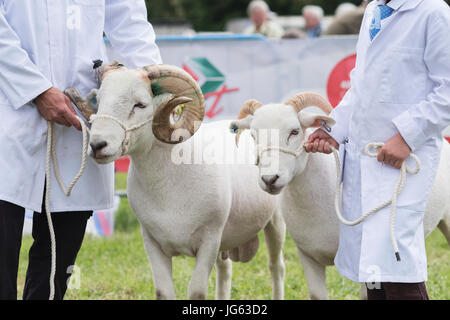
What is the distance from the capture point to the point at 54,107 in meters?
3.26

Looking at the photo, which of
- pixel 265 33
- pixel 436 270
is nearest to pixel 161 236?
pixel 436 270

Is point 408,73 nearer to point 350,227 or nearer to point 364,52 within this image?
point 364,52

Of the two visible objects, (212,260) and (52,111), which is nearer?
(52,111)

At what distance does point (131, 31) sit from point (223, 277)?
2214 millimetres

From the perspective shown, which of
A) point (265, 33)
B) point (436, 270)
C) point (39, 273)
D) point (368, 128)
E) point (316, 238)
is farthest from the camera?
point (265, 33)

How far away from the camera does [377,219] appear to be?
10.1 feet

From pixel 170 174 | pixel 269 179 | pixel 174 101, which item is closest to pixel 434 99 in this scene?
pixel 269 179

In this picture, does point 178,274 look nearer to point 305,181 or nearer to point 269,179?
point 305,181

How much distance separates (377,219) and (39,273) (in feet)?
5.59

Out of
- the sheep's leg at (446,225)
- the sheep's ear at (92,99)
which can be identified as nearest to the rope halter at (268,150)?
the sheep's ear at (92,99)

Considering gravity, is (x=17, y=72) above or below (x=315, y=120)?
above

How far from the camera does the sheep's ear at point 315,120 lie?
349 cm

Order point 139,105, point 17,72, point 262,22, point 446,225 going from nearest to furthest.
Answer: point 17,72, point 139,105, point 446,225, point 262,22

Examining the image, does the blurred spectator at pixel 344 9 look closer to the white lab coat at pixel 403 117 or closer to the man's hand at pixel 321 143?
the man's hand at pixel 321 143
